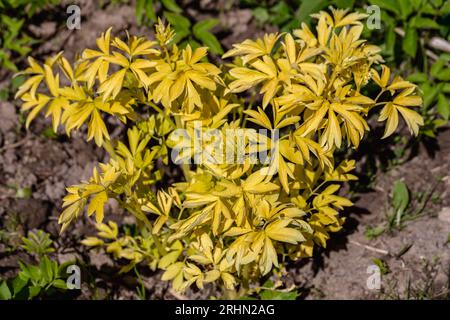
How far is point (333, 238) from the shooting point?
2.83 meters

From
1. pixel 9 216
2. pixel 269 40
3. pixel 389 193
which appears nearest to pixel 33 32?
pixel 9 216

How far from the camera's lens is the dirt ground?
2.68 m

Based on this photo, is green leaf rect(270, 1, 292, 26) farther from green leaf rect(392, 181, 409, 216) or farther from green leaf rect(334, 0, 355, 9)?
green leaf rect(392, 181, 409, 216)

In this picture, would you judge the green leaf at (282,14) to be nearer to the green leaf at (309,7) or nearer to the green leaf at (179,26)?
the green leaf at (309,7)

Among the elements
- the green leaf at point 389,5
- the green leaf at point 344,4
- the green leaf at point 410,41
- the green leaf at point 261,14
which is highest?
the green leaf at point 261,14

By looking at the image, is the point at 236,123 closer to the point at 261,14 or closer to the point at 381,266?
the point at 381,266

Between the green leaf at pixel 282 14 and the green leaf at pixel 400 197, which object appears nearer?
the green leaf at pixel 400 197

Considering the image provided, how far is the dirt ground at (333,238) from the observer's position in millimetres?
2680

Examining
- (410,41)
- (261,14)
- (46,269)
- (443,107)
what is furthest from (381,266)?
(261,14)

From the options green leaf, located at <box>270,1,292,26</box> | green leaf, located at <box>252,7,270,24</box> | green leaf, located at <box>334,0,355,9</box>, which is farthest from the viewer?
green leaf, located at <box>252,7,270,24</box>

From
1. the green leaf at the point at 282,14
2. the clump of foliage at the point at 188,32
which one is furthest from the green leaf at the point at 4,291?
the green leaf at the point at 282,14

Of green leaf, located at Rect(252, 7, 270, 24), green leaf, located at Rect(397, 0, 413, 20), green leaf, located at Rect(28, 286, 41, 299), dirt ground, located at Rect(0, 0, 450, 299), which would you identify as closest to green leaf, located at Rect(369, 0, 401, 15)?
green leaf, located at Rect(397, 0, 413, 20)

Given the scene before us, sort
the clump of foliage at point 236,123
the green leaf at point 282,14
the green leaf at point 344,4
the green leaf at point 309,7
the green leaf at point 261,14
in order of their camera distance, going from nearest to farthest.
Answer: the clump of foliage at point 236,123 < the green leaf at point 344,4 < the green leaf at point 309,7 < the green leaf at point 282,14 < the green leaf at point 261,14
